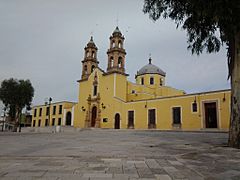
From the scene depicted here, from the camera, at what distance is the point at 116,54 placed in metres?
32.0

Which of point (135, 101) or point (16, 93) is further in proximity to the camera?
point (16, 93)

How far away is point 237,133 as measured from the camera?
327 inches

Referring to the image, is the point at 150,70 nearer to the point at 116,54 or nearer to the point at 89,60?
the point at 116,54

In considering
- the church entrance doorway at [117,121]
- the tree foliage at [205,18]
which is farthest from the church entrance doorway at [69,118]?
the tree foliage at [205,18]

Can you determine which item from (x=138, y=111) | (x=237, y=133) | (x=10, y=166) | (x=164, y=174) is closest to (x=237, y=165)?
(x=164, y=174)

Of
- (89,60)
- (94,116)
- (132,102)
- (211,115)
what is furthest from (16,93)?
(211,115)

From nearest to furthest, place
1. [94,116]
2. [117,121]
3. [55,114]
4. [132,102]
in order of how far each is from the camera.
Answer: [132,102], [117,121], [94,116], [55,114]

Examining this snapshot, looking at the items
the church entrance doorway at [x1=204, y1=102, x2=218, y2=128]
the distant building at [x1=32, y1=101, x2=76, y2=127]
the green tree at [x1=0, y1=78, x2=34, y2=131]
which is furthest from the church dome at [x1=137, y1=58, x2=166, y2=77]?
the green tree at [x1=0, y1=78, x2=34, y2=131]

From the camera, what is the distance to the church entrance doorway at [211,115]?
69.9 feet

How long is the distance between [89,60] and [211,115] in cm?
2188

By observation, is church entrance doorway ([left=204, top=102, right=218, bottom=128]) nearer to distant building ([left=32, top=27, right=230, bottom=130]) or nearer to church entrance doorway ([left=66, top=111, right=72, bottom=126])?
distant building ([left=32, top=27, right=230, bottom=130])

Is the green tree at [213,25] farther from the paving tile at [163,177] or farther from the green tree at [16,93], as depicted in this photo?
the green tree at [16,93]

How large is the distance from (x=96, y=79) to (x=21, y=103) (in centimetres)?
1105

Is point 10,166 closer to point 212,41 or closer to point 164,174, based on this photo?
point 164,174
